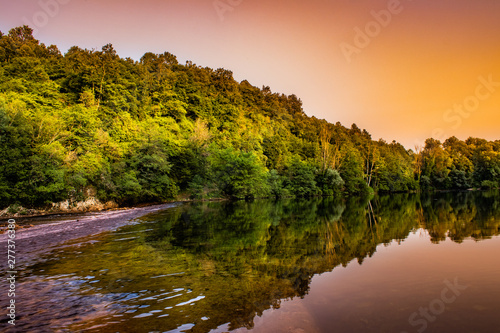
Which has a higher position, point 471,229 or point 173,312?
point 173,312

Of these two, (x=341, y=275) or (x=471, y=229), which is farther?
(x=471, y=229)

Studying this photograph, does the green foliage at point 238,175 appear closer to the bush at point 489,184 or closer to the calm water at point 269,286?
the calm water at point 269,286

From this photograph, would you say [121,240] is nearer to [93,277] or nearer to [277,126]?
[93,277]

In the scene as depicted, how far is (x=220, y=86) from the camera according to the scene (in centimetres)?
10069

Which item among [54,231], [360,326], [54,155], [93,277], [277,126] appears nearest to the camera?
[360,326]

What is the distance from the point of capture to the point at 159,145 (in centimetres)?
4809

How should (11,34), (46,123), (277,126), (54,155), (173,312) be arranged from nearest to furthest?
1. (173,312)
2. (54,155)
3. (46,123)
4. (11,34)
5. (277,126)

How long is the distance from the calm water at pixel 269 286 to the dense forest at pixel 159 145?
23215 mm

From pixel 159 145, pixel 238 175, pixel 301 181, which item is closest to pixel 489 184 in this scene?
pixel 301 181

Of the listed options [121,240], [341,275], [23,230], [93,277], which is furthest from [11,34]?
[341,275]

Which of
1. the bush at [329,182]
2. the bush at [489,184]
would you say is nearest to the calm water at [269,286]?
the bush at [329,182]

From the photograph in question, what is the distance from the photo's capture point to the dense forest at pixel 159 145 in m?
30.8

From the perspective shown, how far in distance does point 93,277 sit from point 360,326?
7.47 metres

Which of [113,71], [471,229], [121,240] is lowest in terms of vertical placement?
[471,229]
